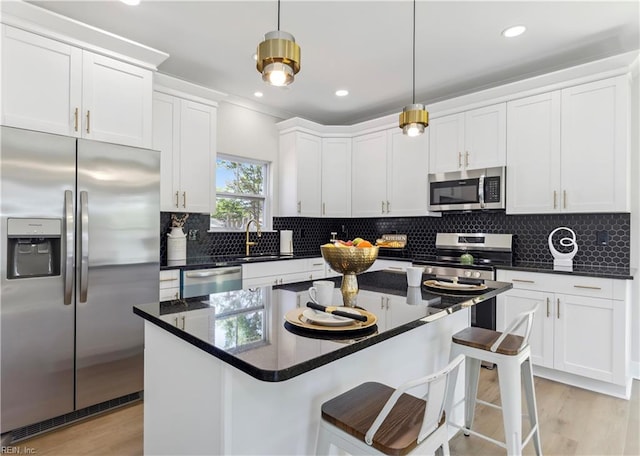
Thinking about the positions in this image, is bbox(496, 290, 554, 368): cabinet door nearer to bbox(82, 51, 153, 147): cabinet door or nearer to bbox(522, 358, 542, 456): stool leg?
bbox(522, 358, 542, 456): stool leg

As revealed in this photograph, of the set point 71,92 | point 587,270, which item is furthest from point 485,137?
point 71,92

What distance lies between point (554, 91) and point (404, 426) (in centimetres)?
331

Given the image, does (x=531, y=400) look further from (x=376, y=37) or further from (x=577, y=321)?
(x=376, y=37)

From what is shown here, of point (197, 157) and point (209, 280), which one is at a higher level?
point (197, 157)

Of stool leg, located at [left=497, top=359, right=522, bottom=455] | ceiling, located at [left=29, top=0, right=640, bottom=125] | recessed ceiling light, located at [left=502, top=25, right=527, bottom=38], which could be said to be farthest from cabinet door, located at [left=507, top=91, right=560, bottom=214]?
stool leg, located at [left=497, top=359, right=522, bottom=455]

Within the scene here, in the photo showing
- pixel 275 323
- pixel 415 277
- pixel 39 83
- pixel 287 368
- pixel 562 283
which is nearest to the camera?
pixel 287 368

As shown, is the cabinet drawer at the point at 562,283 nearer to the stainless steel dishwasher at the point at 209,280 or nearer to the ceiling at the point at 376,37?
the ceiling at the point at 376,37

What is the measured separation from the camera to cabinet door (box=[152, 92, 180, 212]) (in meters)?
3.21

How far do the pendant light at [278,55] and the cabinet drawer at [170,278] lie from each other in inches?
82.5

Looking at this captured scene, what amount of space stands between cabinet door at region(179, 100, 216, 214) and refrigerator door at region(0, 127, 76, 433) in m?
1.16

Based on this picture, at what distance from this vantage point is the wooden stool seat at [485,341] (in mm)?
1758

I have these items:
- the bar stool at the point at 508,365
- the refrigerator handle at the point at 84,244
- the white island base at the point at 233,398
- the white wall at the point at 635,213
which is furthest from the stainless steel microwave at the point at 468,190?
the refrigerator handle at the point at 84,244

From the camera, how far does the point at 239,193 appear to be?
4.26 metres

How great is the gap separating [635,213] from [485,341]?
2.28 m
